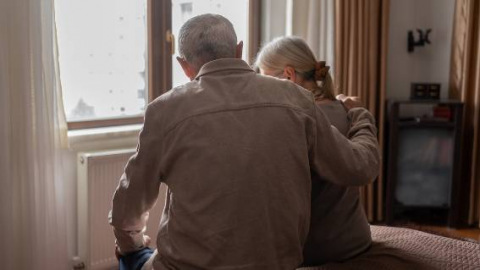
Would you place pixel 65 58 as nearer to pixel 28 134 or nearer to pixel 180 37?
pixel 28 134

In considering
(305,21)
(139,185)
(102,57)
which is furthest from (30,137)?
(305,21)

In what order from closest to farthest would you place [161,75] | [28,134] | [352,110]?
[352,110], [28,134], [161,75]

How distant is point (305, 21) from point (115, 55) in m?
1.34

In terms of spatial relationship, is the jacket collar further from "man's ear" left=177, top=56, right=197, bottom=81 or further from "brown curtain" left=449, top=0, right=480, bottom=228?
"brown curtain" left=449, top=0, right=480, bottom=228

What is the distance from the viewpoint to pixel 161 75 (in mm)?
3152

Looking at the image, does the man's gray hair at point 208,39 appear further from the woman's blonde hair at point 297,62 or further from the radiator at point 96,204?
the radiator at point 96,204

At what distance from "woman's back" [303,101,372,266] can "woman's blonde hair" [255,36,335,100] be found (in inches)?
3.3

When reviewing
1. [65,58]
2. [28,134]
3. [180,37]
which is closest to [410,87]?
[65,58]

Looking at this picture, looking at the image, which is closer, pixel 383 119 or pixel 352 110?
pixel 352 110

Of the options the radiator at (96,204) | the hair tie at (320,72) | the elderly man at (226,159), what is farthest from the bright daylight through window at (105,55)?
the elderly man at (226,159)

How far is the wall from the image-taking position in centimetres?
407

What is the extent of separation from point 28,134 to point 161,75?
969 mm

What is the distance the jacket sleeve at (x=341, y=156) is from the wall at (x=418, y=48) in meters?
2.72

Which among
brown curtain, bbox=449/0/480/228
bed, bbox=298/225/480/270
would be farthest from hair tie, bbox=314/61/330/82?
brown curtain, bbox=449/0/480/228
